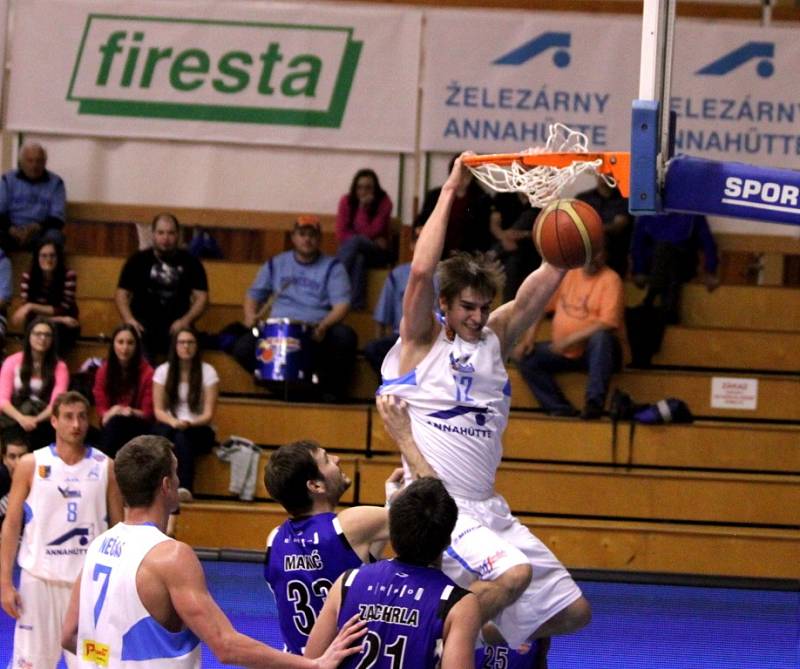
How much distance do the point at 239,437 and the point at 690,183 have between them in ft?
20.6

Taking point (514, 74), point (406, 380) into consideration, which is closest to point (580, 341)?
point (514, 74)

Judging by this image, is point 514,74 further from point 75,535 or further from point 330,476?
point 330,476

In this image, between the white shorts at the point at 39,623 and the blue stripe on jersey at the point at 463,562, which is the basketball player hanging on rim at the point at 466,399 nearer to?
the blue stripe on jersey at the point at 463,562

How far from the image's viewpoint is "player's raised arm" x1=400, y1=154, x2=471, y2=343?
5.15 metres

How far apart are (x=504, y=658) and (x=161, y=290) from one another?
233 inches

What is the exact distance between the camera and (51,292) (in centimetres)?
1103

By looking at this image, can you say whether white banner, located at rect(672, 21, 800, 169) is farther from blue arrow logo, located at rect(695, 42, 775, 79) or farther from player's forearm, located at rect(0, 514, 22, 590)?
player's forearm, located at rect(0, 514, 22, 590)

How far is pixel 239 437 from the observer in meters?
10.4

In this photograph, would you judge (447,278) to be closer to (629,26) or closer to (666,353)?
(666,353)

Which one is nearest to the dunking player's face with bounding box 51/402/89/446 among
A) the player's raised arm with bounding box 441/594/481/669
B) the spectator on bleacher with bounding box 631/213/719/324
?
the player's raised arm with bounding box 441/594/481/669

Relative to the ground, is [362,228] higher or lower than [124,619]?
higher

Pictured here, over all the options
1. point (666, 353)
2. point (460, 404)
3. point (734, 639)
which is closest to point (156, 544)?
point (460, 404)

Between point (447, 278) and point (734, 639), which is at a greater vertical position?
point (447, 278)

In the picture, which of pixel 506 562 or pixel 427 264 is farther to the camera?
pixel 427 264
